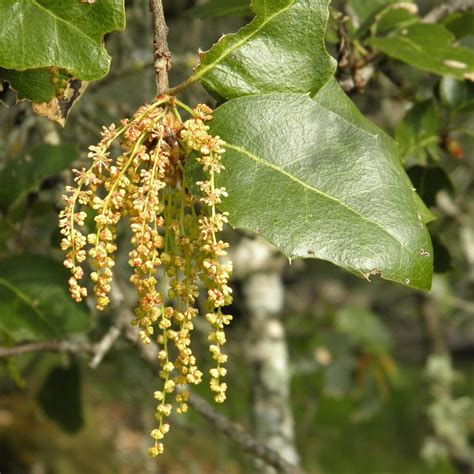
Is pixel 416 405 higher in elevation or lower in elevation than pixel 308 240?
lower

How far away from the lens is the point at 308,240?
1038 millimetres

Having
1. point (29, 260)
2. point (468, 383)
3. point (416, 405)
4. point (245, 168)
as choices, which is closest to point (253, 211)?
point (245, 168)

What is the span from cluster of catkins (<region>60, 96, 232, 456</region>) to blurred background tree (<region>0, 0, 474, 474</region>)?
50 cm

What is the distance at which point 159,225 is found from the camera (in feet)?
3.44

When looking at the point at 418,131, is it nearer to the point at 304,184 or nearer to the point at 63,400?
the point at 304,184

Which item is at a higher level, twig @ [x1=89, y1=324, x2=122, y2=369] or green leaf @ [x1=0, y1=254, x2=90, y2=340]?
green leaf @ [x1=0, y1=254, x2=90, y2=340]

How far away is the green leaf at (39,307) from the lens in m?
1.60

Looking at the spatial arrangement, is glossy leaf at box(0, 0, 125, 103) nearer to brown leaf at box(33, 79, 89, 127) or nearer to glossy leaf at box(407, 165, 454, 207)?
brown leaf at box(33, 79, 89, 127)

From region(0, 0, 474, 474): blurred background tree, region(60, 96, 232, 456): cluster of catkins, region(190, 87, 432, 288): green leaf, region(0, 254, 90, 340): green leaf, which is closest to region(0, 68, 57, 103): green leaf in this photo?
region(60, 96, 232, 456): cluster of catkins

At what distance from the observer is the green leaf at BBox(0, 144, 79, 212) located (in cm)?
165

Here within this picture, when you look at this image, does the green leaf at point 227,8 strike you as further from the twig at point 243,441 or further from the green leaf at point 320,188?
the twig at point 243,441

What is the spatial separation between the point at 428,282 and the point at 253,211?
26 cm

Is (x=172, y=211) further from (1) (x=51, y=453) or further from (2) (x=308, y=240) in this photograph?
(1) (x=51, y=453)

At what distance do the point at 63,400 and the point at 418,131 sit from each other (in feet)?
4.69
